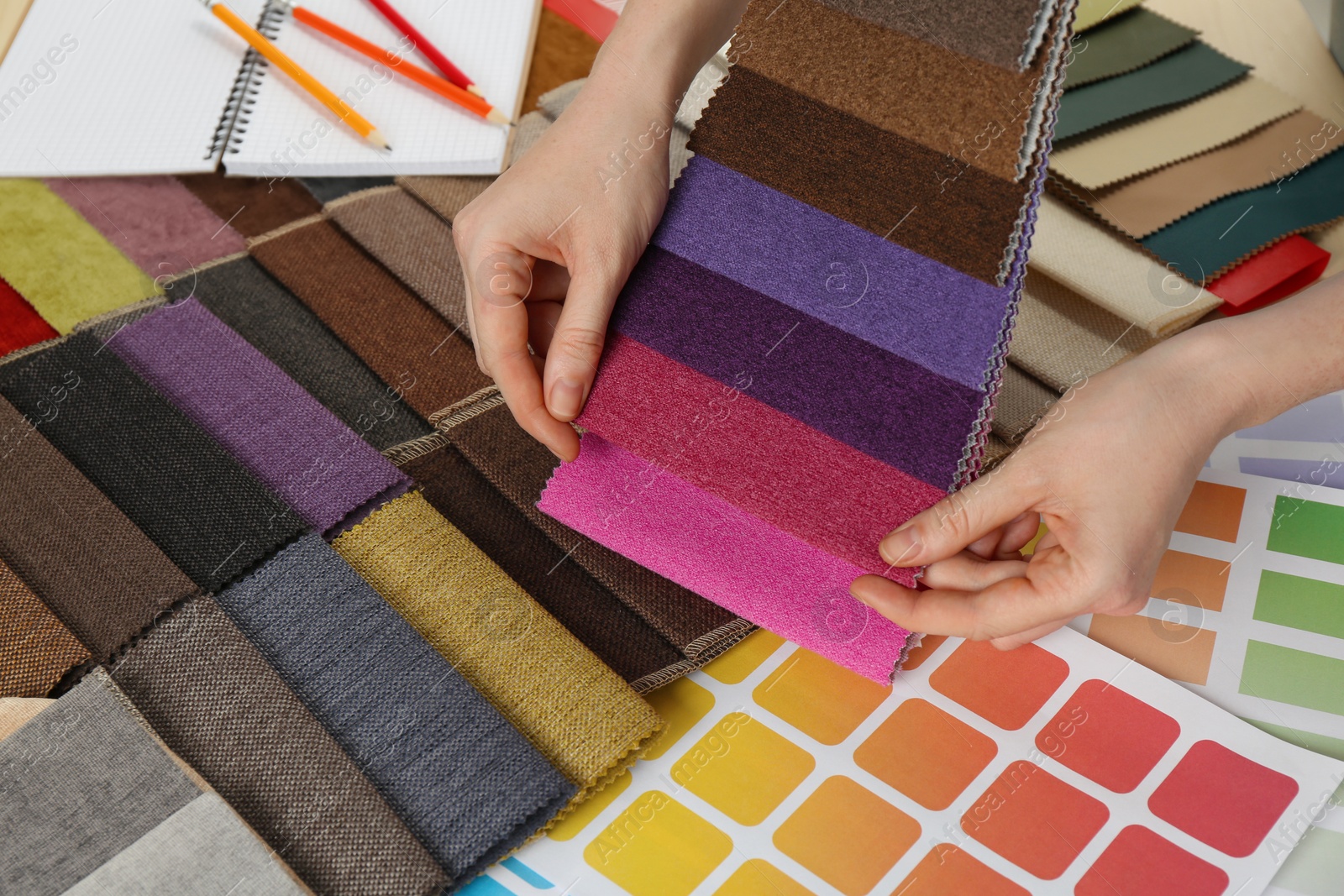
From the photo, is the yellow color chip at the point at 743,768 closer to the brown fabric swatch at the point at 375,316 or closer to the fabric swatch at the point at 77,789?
the fabric swatch at the point at 77,789

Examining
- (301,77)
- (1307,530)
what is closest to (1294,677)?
(1307,530)

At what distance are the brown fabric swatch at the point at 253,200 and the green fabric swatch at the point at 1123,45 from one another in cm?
201

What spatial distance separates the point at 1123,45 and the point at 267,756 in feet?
8.73

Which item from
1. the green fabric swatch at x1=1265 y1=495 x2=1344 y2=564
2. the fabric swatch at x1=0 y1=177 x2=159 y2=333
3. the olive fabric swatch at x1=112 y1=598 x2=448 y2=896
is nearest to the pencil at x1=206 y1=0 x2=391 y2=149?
the fabric swatch at x1=0 y1=177 x2=159 y2=333

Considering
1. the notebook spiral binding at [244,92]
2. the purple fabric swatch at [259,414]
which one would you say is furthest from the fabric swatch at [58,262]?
the notebook spiral binding at [244,92]

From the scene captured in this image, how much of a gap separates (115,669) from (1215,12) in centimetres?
328

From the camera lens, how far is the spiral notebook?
7.70 ft

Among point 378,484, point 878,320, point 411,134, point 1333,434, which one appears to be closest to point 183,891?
point 378,484

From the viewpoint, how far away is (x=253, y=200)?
7.67ft

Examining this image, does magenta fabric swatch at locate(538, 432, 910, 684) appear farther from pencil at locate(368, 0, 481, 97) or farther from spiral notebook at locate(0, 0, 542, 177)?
pencil at locate(368, 0, 481, 97)

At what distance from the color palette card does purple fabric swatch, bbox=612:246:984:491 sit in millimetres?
417

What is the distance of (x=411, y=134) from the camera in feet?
7.99

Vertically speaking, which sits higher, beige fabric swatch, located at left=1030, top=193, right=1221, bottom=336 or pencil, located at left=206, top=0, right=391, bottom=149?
beige fabric swatch, located at left=1030, top=193, right=1221, bottom=336

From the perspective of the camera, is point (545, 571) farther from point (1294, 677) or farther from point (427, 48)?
point (427, 48)
